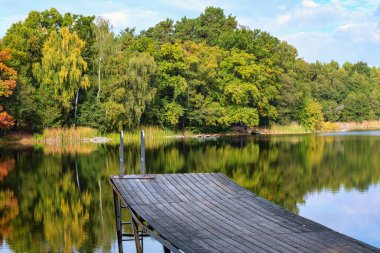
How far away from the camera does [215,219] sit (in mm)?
Answer: 8125

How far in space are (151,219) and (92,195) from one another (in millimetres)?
11706

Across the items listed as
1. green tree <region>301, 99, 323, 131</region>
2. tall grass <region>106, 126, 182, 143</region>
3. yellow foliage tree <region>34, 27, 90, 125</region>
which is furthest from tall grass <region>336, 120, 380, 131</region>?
yellow foliage tree <region>34, 27, 90, 125</region>

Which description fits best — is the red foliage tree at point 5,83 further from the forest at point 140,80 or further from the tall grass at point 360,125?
the tall grass at point 360,125

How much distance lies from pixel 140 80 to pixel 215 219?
130 ft

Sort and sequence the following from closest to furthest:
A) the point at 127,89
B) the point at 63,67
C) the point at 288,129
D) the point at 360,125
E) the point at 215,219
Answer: the point at 215,219
the point at 63,67
the point at 127,89
the point at 288,129
the point at 360,125

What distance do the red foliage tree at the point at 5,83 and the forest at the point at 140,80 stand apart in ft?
0.28

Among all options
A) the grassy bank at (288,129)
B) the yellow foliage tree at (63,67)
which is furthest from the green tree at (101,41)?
the grassy bank at (288,129)

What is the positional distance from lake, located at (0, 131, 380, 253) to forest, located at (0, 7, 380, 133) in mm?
8884

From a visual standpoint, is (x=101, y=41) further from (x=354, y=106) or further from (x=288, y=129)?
(x=354, y=106)

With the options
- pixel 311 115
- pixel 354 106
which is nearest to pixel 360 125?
pixel 354 106

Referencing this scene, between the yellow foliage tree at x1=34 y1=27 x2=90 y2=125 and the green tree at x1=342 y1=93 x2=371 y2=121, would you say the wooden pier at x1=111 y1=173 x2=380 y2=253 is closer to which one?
the yellow foliage tree at x1=34 y1=27 x2=90 y2=125

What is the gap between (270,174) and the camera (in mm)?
24719

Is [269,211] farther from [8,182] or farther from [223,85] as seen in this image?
[223,85]

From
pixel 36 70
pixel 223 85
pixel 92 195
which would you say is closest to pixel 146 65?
pixel 36 70
